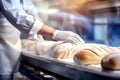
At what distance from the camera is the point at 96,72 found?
2.97 ft

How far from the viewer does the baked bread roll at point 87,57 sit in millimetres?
1100

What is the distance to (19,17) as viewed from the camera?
1.52m

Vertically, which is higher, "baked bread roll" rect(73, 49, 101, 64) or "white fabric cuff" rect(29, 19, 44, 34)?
"white fabric cuff" rect(29, 19, 44, 34)

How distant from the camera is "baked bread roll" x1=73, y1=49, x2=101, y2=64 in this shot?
1.10m

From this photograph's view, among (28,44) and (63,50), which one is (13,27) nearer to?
(28,44)

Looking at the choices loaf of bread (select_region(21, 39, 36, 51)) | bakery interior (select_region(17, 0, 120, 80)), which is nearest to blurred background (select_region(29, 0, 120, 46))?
bakery interior (select_region(17, 0, 120, 80))

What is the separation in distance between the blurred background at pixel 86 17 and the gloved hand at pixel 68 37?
0.9 inches

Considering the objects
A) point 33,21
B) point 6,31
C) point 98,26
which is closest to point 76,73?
point 98,26

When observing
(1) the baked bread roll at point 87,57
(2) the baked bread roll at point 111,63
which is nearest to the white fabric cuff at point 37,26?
(1) the baked bread roll at point 87,57

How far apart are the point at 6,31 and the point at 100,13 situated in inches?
27.8

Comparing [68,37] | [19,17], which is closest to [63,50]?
[68,37]

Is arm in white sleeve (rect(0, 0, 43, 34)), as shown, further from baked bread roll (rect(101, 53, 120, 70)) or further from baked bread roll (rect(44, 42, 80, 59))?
baked bread roll (rect(101, 53, 120, 70))

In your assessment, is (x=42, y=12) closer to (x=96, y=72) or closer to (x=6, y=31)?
(x=6, y=31)

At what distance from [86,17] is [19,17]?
1.35 ft
